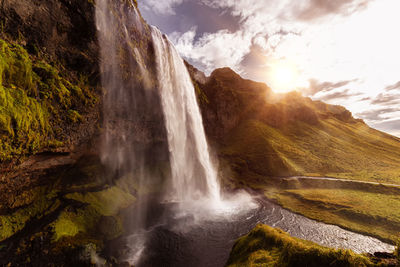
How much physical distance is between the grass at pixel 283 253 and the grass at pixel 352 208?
2096cm

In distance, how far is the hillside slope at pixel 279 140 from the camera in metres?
50.2

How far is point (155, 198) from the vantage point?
107 ft

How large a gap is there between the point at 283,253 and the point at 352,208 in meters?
29.4

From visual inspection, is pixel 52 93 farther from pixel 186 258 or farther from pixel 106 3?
pixel 186 258

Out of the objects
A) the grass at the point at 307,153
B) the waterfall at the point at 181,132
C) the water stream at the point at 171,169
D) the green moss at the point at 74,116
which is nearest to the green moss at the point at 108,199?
the water stream at the point at 171,169

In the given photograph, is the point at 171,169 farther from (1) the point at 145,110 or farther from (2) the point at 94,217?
(2) the point at 94,217

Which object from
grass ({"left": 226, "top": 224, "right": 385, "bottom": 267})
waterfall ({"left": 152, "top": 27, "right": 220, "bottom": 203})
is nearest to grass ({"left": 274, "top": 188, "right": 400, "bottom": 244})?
waterfall ({"left": 152, "top": 27, "right": 220, "bottom": 203})

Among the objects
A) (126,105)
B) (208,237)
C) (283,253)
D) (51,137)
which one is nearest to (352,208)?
(208,237)

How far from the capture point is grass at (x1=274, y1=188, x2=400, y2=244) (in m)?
22.2

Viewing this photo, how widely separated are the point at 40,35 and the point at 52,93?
631cm

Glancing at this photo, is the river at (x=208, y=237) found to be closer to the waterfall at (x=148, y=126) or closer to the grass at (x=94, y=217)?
the waterfall at (x=148, y=126)

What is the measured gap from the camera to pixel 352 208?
88.0 feet

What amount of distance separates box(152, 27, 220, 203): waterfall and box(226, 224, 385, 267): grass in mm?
23390

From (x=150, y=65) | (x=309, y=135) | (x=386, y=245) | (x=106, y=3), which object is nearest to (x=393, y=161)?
(x=309, y=135)
